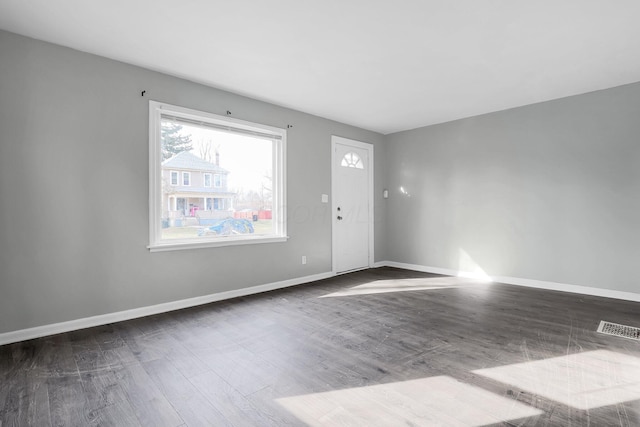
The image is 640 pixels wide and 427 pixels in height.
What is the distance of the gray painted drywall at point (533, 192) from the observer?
12.8 feet

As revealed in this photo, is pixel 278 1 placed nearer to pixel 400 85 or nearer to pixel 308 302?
pixel 400 85

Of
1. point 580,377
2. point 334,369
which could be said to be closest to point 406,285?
point 580,377

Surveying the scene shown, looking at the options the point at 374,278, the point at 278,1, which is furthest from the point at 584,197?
the point at 278,1

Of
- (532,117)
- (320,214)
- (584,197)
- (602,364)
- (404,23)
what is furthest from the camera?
(320,214)

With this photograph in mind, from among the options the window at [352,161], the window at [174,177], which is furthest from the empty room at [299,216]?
the window at [352,161]

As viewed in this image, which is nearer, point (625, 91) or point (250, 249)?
point (625, 91)

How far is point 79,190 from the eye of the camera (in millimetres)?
2955

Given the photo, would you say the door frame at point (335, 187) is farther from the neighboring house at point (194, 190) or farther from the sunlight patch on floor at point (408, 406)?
the sunlight patch on floor at point (408, 406)

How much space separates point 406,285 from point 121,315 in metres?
3.63

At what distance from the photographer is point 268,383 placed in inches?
79.5

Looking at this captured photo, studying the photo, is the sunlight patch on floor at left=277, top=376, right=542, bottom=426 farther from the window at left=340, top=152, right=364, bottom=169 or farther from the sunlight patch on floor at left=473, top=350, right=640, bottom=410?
the window at left=340, top=152, right=364, bottom=169

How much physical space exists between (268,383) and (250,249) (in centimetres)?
236

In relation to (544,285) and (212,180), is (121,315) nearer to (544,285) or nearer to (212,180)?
(212,180)

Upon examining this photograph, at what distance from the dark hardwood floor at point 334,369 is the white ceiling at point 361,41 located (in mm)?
2645
